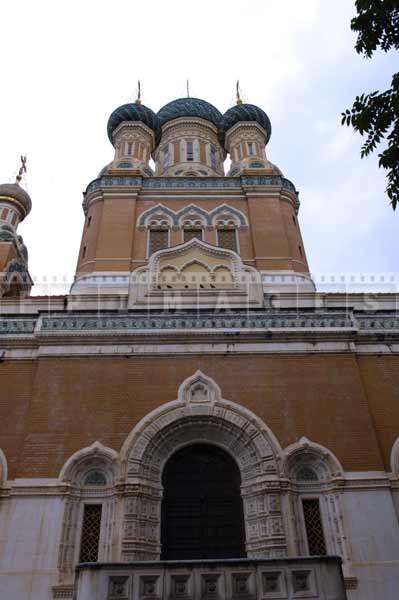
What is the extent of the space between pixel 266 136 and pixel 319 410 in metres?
→ 12.7

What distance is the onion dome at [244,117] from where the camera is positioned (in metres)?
18.7

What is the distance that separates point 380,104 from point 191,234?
339 inches

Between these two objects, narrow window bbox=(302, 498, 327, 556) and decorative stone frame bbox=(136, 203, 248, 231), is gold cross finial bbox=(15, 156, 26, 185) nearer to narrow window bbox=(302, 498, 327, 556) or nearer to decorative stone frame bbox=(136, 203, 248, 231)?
decorative stone frame bbox=(136, 203, 248, 231)

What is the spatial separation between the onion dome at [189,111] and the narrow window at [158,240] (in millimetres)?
8038

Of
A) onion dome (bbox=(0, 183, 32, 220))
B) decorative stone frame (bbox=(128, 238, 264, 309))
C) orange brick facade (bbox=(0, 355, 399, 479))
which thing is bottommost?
orange brick facade (bbox=(0, 355, 399, 479))

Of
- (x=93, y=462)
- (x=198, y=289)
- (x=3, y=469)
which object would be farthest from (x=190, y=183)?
(x=3, y=469)

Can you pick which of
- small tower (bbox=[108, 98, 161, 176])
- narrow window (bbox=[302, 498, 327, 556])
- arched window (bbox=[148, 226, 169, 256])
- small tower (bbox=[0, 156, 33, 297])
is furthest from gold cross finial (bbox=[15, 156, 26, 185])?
narrow window (bbox=[302, 498, 327, 556])

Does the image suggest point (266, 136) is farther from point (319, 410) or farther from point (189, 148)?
point (319, 410)

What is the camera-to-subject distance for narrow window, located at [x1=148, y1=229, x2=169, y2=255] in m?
13.5

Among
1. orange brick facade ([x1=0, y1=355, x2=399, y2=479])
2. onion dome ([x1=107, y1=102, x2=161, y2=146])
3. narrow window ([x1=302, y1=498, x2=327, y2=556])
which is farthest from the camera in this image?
onion dome ([x1=107, y1=102, x2=161, y2=146])

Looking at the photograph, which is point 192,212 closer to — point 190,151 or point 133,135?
point 133,135

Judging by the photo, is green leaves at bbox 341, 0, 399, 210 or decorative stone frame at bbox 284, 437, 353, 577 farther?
decorative stone frame at bbox 284, 437, 353, 577

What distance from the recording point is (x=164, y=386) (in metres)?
8.98

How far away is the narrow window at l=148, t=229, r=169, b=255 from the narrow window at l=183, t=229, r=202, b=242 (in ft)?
1.71
